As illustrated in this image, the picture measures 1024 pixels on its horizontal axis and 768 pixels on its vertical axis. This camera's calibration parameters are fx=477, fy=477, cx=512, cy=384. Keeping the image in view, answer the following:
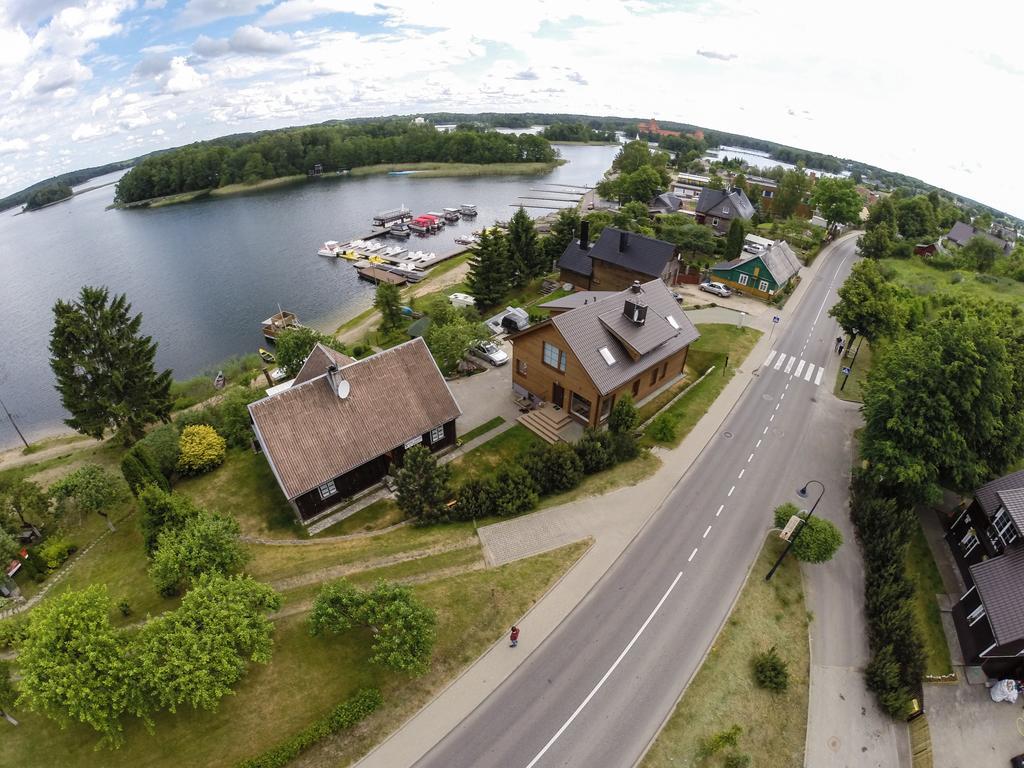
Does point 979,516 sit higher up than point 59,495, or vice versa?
point 59,495

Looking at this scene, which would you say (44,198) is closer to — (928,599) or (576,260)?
(576,260)

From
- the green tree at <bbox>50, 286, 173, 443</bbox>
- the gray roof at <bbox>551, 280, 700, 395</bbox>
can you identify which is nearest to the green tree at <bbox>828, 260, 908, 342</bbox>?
the gray roof at <bbox>551, 280, 700, 395</bbox>

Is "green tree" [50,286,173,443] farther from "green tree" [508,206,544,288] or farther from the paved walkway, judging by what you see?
"green tree" [508,206,544,288]

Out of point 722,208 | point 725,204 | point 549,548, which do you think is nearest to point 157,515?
point 549,548

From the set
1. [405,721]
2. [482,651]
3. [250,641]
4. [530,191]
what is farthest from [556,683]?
[530,191]

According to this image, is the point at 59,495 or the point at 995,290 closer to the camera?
the point at 59,495

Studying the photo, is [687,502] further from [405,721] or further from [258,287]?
[258,287]
